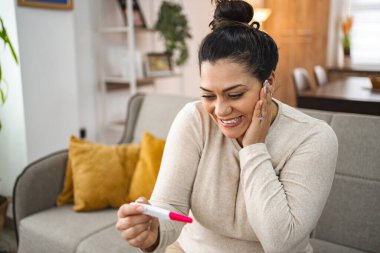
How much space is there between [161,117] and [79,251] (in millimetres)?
769

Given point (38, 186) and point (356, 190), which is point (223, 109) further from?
point (38, 186)

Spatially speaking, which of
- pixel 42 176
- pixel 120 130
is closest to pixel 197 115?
pixel 42 176

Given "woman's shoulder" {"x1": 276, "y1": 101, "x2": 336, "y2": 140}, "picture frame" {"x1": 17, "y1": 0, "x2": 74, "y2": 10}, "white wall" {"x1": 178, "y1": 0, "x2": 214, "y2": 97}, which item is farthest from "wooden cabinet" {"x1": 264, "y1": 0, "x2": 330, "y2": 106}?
"woman's shoulder" {"x1": 276, "y1": 101, "x2": 336, "y2": 140}

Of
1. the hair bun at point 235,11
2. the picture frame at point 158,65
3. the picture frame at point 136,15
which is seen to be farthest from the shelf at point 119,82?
the hair bun at point 235,11

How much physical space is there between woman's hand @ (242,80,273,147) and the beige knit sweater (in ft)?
0.08

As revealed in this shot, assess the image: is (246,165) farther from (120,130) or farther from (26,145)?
(120,130)

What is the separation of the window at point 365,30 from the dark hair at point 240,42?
399cm

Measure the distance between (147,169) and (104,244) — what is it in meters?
0.40

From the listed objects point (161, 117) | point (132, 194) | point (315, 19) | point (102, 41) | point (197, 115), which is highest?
point (315, 19)

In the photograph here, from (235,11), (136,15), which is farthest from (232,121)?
(136,15)

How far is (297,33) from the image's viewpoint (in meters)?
4.49

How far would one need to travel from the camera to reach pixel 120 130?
3018 millimetres

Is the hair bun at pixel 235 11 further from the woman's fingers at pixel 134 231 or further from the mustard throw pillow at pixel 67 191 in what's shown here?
the mustard throw pillow at pixel 67 191

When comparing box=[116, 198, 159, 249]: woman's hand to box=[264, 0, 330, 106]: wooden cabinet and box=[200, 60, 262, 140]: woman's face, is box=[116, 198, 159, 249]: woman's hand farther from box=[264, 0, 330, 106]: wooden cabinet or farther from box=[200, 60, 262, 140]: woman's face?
box=[264, 0, 330, 106]: wooden cabinet
